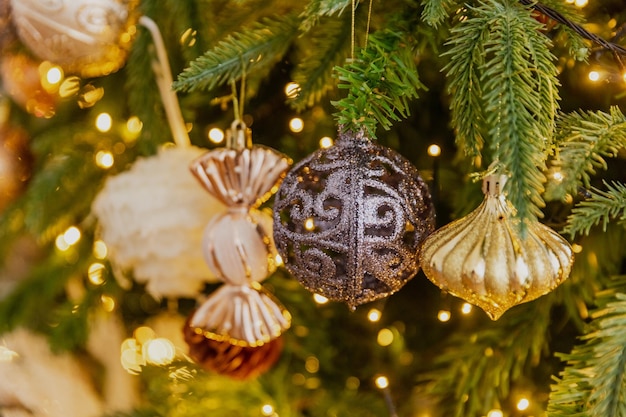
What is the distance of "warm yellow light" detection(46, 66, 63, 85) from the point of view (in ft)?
2.32


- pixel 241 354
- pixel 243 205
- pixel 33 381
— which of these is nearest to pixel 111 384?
pixel 33 381

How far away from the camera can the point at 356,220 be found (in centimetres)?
37

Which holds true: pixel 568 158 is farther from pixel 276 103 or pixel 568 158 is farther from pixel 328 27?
pixel 276 103

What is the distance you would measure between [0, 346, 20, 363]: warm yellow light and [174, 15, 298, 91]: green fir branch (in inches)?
27.8

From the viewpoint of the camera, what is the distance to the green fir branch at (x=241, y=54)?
394 mm

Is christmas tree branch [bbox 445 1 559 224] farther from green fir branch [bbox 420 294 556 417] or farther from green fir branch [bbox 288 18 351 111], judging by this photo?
green fir branch [bbox 420 294 556 417]

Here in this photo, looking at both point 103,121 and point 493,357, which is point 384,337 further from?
point 103,121

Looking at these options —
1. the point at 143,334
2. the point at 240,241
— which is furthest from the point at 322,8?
the point at 143,334

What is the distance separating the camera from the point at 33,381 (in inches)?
34.8

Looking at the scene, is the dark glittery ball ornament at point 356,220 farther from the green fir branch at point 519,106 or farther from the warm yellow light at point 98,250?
Result: the warm yellow light at point 98,250

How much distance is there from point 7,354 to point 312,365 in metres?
0.57

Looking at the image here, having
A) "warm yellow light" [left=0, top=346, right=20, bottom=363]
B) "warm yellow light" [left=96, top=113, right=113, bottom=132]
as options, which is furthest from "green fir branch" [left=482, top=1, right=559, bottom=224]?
"warm yellow light" [left=0, top=346, right=20, bottom=363]

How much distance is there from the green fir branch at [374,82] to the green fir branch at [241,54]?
0.35 feet

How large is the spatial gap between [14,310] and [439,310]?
1.97 feet
